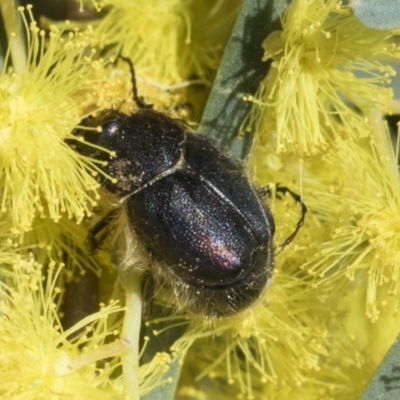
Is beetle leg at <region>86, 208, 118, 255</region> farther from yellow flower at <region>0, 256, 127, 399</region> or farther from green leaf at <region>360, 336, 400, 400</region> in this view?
green leaf at <region>360, 336, 400, 400</region>

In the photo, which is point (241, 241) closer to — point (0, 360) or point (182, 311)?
point (182, 311)

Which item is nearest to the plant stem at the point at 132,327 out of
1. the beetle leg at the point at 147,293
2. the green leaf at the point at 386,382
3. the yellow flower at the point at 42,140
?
the beetle leg at the point at 147,293

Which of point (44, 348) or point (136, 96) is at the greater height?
point (136, 96)

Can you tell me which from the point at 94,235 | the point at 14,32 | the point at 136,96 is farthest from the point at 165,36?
the point at 94,235

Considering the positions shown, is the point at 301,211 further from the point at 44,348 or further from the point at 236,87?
the point at 44,348

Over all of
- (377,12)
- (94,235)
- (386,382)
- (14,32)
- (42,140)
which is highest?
(377,12)

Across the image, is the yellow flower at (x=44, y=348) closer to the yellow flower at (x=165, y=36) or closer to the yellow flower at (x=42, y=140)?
the yellow flower at (x=42, y=140)

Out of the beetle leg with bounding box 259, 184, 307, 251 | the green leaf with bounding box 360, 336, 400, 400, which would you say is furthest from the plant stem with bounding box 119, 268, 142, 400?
the green leaf with bounding box 360, 336, 400, 400
